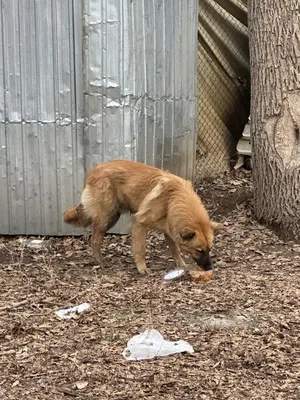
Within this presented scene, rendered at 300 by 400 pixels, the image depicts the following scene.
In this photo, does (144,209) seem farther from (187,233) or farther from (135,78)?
(135,78)

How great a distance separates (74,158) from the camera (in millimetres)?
9109

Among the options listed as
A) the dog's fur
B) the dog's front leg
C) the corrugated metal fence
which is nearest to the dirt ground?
the dog's front leg

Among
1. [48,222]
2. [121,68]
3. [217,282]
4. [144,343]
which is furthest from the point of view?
[48,222]

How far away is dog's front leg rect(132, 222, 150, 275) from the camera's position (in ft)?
25.8

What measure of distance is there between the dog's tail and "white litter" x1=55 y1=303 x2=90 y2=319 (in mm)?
1766

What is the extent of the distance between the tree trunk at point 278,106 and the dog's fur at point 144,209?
56.3 inches

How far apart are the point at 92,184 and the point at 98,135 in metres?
1.02

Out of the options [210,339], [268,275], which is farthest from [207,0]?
[210,339]

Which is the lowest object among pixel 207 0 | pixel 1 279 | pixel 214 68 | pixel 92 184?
pixel 1 279

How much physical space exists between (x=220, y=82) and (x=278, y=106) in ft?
10.9

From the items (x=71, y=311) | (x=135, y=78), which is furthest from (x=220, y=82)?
(x=71, y=311)

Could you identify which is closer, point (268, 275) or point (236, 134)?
point (268, 275)

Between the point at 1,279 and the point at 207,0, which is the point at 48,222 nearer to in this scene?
the point at 1,279

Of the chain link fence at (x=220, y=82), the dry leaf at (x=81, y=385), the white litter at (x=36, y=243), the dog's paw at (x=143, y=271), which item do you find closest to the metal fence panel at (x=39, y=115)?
the white litter at (x=36, y=243)
